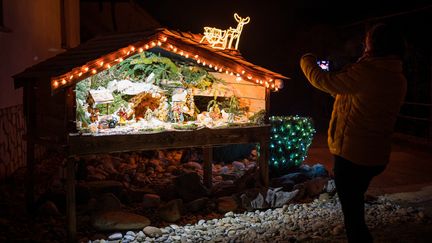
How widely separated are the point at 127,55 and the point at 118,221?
7.06ft

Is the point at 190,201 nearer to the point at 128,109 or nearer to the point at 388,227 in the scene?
the point at 128,109

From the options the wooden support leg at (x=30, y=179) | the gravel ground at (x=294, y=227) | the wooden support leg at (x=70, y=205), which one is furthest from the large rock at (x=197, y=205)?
the wooden support leg at (x=30, y=179)

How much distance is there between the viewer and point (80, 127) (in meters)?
6.30

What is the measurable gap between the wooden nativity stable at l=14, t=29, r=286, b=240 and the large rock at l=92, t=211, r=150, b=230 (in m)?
0.44

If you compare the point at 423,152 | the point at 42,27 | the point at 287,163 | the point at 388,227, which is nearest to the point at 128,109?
the point at 287,163

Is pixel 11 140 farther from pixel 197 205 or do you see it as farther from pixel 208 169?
pixel 197 205

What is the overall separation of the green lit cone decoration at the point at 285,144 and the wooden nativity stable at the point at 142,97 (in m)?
1.34

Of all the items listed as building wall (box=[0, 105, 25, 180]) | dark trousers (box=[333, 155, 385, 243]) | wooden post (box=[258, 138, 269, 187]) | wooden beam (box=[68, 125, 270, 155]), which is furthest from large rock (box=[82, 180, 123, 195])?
dark trousers (box=[333, 155, 385, 243])

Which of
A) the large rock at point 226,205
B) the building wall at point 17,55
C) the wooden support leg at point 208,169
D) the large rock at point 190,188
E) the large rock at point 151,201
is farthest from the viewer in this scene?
the building wall at point 17,55

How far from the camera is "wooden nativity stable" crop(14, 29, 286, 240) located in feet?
19.9

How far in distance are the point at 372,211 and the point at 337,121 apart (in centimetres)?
325

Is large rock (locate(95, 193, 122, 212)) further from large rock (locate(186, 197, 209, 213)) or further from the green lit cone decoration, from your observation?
the green lit cone decoration

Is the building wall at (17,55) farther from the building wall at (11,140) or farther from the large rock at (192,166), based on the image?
the large rock at (192,166)

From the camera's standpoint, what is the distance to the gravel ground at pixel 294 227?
5.88m
